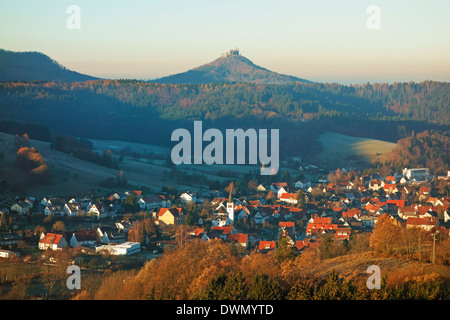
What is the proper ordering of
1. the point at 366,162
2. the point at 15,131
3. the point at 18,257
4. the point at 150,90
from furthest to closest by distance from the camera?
the point at 150,90, the point at 366,162, the point at 15,131, the point at 18,257

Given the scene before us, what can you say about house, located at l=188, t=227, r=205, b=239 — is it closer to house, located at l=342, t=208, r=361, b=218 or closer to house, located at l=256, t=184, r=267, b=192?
house, located at l=342, t=208, r=361, b=218

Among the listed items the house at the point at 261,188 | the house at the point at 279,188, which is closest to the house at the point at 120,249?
the house at the point at 279,188

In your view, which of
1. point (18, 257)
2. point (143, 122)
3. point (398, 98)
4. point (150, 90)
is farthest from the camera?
point (398, 98)

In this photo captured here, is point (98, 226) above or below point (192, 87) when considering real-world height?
below

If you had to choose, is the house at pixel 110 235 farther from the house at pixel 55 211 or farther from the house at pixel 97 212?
the house at pixel 55 211
